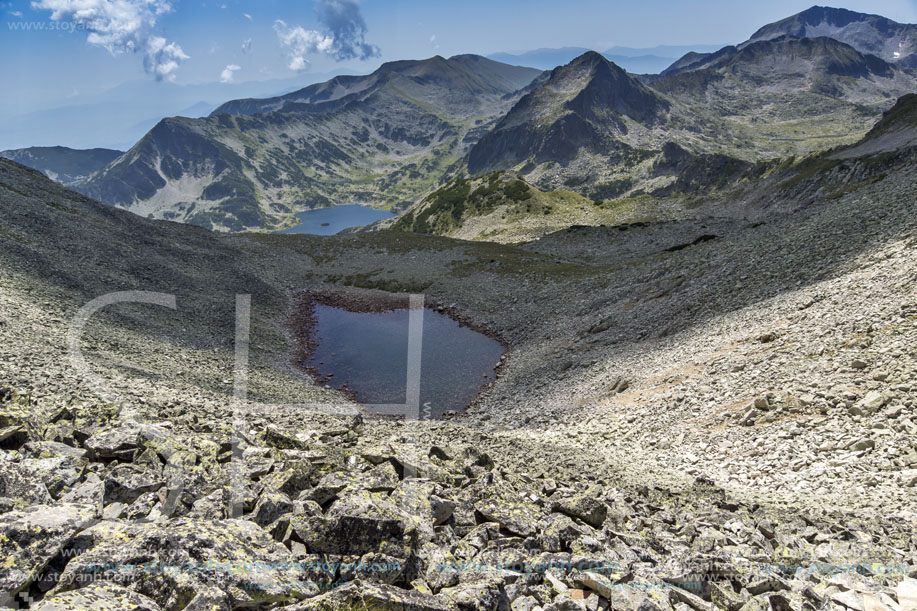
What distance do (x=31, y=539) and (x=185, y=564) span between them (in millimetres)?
2659

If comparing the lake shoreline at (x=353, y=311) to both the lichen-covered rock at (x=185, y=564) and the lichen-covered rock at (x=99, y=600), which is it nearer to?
the lichen-covered rock at (x=185, y=564)

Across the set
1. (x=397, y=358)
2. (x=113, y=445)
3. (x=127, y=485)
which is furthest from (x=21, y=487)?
(x=397, y=358)

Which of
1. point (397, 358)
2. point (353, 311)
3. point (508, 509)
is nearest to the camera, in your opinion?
point (508, 509)

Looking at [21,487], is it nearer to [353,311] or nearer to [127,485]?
[127,485]

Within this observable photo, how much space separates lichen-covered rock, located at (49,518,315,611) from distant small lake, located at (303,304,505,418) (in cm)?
2855

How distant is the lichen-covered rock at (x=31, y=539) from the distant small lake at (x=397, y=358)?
94.7 feet

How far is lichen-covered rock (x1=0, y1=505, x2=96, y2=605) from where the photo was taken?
7.25 meters

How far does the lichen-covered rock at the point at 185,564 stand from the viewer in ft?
24.8

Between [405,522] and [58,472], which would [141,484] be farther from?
[405,522]

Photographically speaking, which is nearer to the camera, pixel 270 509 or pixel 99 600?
pixel 99 600

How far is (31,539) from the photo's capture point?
7965 mm

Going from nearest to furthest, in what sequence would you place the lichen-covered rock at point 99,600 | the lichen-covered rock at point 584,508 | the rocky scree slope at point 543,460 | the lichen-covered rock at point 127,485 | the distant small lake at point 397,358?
the lichen-covered rock at point 99,600 → the rocky scree slope at point 543,460 → the lichen-covered rock at point 127,485 → the lichen-covered rock at point 584,508 → the distant small lake at point 397,358

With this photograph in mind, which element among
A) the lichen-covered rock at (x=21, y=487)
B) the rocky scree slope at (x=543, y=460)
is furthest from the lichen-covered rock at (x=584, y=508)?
the lichen-covered rock at (x=21, y=487)

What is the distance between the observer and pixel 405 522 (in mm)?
9812
